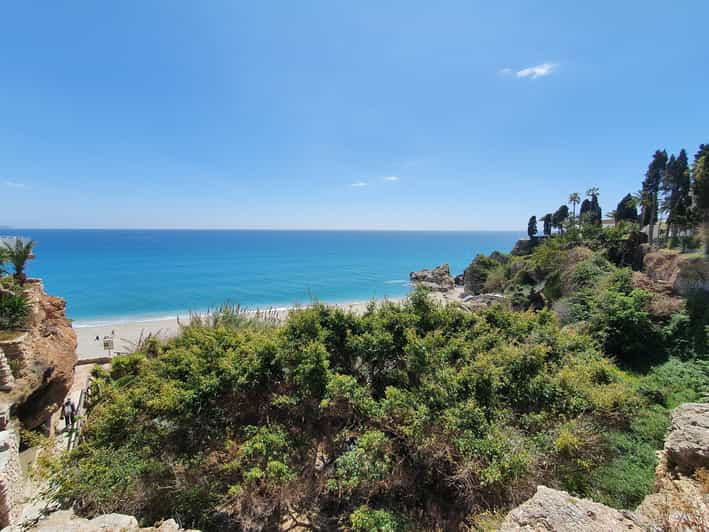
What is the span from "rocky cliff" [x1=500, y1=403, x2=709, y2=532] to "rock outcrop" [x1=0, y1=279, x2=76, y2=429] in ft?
43.5

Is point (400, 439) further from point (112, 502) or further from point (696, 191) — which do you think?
point (696, 191)

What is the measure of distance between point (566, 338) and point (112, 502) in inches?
497

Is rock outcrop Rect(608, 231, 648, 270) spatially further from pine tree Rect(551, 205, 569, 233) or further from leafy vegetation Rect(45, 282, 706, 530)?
pine tree Rect(551, 205, 569, 233)

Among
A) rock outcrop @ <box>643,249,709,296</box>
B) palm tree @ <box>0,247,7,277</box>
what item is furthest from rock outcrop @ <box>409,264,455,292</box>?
palm tree @ <box>0,247,7,277</box>

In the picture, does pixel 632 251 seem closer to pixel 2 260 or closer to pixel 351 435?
pixel 351 435

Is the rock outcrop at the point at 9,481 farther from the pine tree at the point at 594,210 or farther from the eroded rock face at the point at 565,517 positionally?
the pine tree at the point at 594,210

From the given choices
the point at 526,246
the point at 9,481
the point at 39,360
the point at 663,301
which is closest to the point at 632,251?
the point at 663,301

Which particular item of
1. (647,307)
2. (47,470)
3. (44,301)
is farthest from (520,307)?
(44,301)

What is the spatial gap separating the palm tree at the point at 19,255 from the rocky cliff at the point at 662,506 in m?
17.1

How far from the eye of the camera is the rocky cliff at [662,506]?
4.01m

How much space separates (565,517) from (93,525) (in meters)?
7.45

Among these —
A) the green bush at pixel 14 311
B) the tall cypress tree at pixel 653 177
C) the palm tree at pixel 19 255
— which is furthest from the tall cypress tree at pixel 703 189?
the palm tree at pixel 19 255

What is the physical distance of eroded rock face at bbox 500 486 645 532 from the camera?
13.4 feet

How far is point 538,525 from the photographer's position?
430 centimetres
